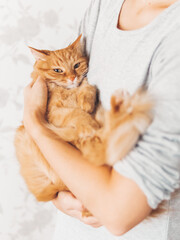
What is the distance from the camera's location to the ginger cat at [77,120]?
635 mm

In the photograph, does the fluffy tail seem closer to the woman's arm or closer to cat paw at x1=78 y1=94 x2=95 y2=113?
the woman's arm

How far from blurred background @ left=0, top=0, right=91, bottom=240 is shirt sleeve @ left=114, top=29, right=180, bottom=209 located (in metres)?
1.14

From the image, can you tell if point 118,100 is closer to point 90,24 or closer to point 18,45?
point 90,24

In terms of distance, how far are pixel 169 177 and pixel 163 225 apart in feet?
1.06

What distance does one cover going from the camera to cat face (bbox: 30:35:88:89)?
120 centimetres

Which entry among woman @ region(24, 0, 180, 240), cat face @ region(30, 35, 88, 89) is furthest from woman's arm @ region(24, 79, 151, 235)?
cat face @ region(30, 35, 88, 89)

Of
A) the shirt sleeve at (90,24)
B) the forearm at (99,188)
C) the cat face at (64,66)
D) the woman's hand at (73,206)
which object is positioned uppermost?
the shirt sleeve at (90,24)

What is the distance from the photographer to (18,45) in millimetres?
1569

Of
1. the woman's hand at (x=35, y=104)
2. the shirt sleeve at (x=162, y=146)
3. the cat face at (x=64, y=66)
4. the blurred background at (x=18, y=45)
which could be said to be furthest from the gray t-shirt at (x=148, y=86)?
the blurred background at (x=18, y=45)

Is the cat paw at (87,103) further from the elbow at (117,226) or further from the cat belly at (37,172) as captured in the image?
the elbow at (117,226)

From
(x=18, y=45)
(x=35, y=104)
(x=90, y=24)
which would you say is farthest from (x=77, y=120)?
(x=18, y=45)

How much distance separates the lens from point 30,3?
4.96 feet

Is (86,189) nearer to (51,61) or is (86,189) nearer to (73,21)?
(51,61)

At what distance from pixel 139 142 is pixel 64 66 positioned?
73 centimetres
